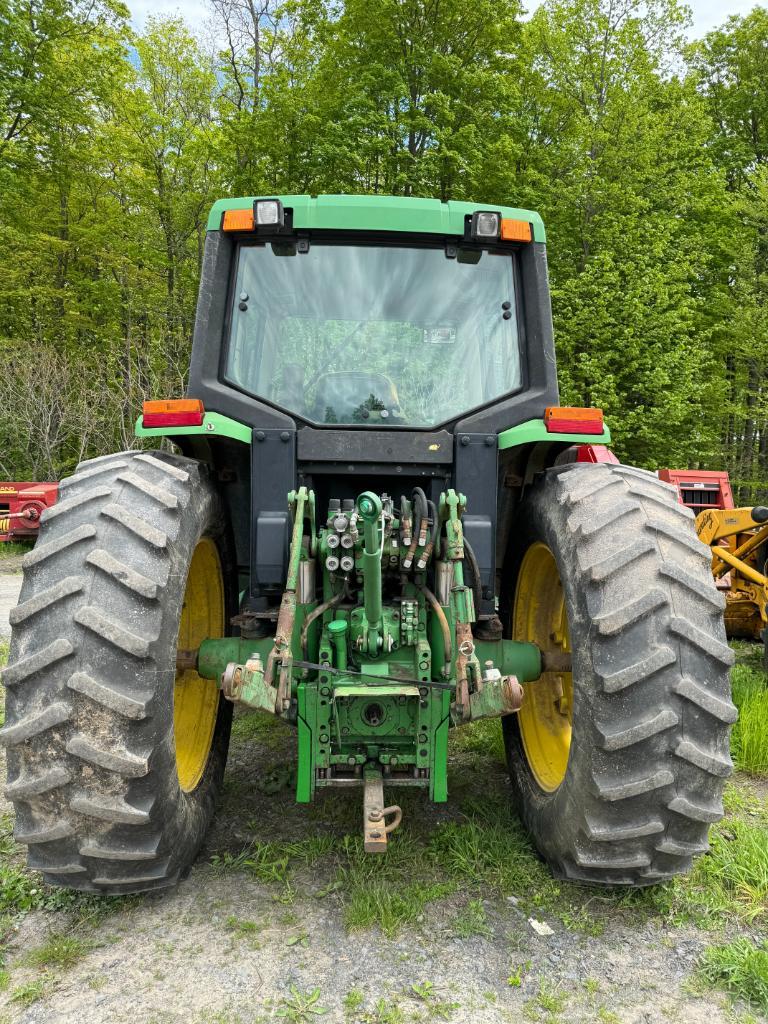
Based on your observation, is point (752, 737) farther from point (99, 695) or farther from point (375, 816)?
point (99, 695)

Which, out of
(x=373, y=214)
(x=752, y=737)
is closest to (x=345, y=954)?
(x=752, y=737)

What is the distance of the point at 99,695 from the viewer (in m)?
1.99

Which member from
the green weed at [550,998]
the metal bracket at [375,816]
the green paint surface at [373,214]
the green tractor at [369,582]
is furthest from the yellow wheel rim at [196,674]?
the green weed at [550,998]

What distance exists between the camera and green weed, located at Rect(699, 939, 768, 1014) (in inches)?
79.2

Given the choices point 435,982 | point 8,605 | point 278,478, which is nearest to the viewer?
point 435,982

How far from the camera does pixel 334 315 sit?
9.89 ft

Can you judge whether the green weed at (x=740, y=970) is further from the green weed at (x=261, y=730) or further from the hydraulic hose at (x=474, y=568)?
the green weed at (x=261, y=730)

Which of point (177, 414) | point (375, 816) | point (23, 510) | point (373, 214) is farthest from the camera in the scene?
point (23, 510)

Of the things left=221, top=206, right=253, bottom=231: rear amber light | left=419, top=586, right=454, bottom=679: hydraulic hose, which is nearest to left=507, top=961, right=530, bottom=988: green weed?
left=419, top=586, right=454, bottom=679: hydraulic hose

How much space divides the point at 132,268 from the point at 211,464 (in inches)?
730

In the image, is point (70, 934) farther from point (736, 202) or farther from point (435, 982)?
point (736, 202)

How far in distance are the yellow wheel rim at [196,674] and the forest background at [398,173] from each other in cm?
1244

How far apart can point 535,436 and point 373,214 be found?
1124 mm

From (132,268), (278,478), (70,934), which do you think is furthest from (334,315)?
(132,268)
